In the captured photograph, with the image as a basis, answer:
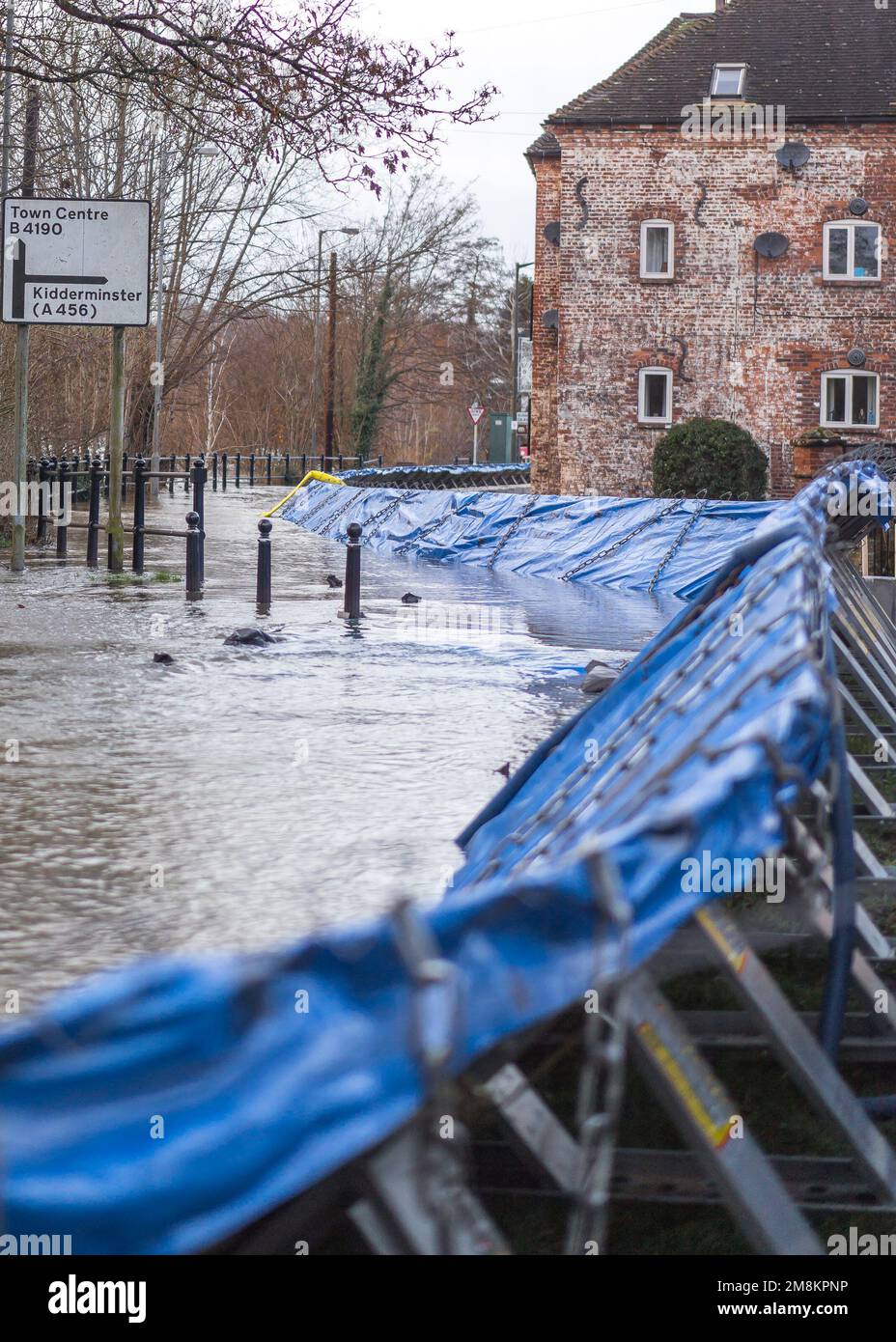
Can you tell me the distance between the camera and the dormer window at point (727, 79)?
40.4 metres

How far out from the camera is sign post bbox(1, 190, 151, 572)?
63.9ft

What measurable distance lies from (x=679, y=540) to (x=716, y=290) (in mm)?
18724

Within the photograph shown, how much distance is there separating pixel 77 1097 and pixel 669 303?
3943 centimetres

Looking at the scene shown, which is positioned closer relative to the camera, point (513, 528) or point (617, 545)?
point (617, 545)

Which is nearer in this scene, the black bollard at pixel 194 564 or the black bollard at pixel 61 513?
the black bollard at pixel 194 564

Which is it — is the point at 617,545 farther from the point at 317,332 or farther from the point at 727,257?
the point at 317,332

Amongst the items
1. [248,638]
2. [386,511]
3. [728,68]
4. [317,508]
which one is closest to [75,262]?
[248,638]

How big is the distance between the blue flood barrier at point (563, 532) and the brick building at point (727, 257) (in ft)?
29.8

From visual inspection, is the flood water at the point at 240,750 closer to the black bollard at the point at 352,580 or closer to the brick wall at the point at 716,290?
the black bollard at the point at 352,580

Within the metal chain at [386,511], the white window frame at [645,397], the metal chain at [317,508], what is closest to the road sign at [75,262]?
the metal chain at [386,511]

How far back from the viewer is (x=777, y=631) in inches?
134

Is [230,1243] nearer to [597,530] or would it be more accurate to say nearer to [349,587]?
[349,587]

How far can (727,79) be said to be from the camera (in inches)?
1602
